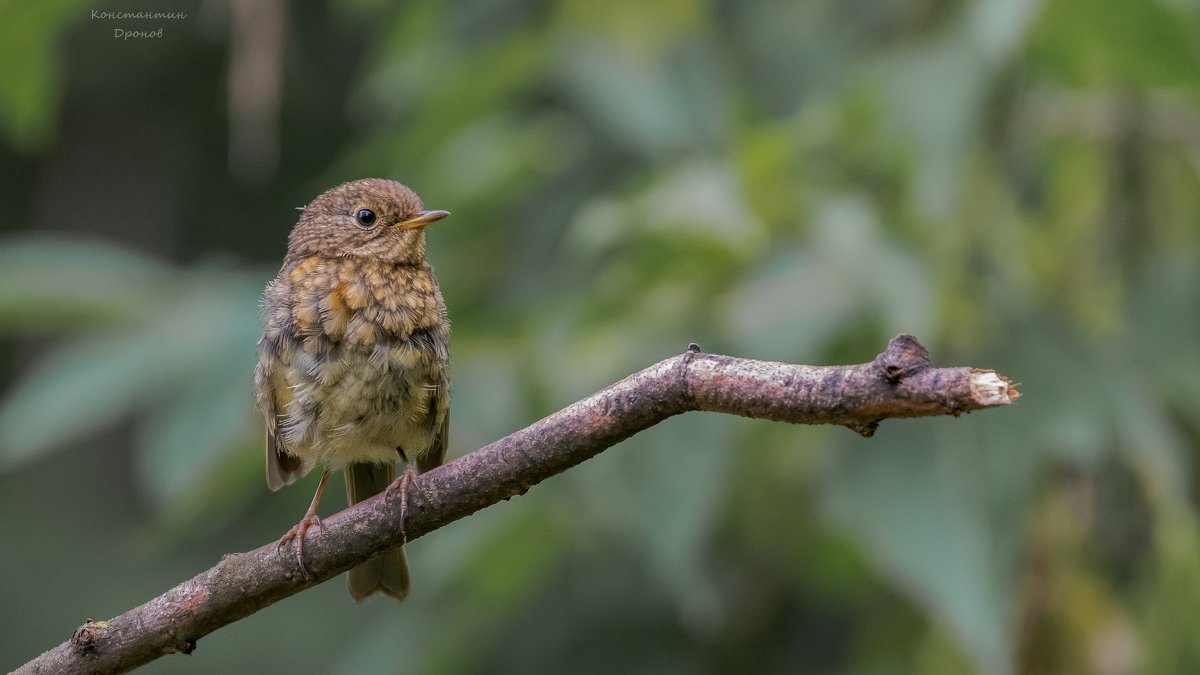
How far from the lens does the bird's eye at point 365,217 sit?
136 inches

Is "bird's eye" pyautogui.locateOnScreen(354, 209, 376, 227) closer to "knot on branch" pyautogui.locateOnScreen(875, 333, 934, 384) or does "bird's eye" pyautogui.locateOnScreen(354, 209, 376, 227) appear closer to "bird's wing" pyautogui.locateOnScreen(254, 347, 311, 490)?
"bird's wing" pyautogui.locateOnScreen(254, 347, 311, 490)

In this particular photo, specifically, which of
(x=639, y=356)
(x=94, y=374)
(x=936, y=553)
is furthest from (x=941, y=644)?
(x=94, y=374)

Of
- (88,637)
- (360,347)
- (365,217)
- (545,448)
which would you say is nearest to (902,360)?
(545,448)

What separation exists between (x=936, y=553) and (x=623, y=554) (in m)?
1.43

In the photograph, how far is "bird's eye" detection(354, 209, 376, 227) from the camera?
346 cm

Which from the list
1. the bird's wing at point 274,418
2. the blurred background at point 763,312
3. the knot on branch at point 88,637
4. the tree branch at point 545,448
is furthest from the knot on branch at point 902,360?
the bird's wing at point 274,418

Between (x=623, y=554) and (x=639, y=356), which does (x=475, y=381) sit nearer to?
(x=639, y=356)

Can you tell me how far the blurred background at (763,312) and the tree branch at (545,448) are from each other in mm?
1430

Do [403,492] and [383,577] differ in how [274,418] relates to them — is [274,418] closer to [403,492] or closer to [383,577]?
[383,577]

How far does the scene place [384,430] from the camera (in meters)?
3.23

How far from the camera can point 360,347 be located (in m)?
3.18

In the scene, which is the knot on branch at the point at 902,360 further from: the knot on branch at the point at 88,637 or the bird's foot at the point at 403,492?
the knot on branch at the point at 88,637

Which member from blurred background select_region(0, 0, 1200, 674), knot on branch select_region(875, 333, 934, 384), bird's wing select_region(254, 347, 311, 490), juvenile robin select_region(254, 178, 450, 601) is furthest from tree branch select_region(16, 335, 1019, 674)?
blurred background select_region(0, 0, 1200, 674)

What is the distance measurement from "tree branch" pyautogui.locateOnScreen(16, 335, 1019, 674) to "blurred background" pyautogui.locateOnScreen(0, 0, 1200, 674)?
1430mm
